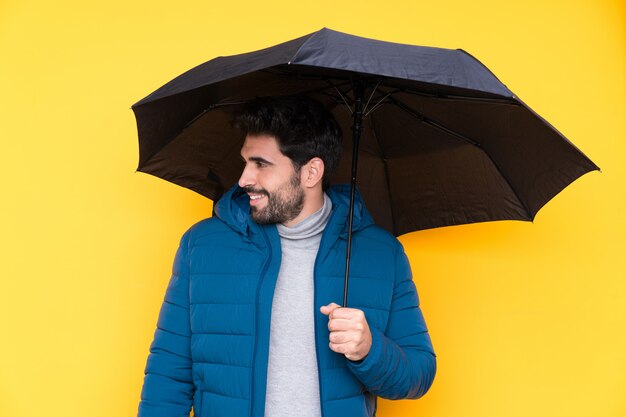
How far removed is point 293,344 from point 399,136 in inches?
33.0

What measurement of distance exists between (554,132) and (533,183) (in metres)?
0.37

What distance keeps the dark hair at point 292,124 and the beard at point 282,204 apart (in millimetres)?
77

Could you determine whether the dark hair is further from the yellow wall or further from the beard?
the yellow wall

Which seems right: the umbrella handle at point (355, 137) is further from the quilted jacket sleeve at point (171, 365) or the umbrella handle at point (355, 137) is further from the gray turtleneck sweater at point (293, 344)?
the quilted jacket sleeve at point (171, 365)

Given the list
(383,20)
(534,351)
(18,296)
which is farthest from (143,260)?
(534,351)

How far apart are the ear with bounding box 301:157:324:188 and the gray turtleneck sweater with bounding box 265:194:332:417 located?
0.24 metres

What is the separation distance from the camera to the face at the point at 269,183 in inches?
93.0

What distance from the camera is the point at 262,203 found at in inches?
93.0

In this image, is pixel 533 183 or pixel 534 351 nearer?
pixel 533 183

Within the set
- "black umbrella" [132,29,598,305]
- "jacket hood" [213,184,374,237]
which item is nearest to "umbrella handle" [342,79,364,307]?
"black umbrella" [132,29,598,305]

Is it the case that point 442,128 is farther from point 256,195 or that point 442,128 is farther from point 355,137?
point 256,195

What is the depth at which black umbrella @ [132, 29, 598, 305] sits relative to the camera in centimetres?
196

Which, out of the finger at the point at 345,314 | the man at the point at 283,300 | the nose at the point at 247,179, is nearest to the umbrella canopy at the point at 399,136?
the man at the point at 283,300

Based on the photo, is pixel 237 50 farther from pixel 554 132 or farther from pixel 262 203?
pixel 554 132
